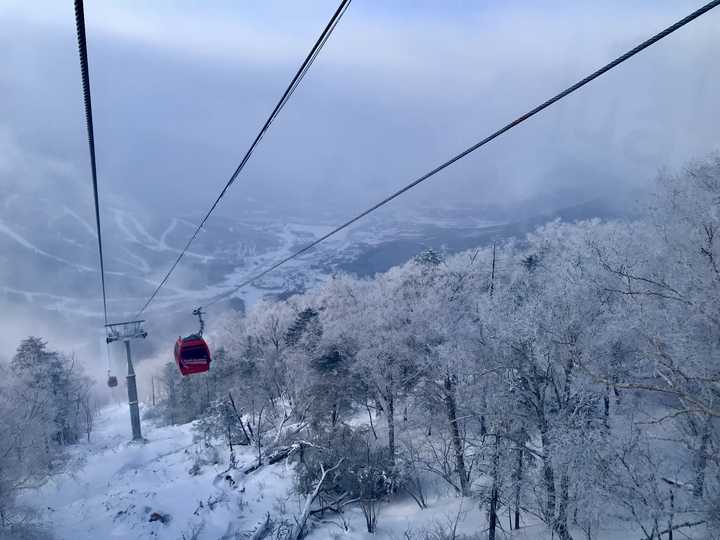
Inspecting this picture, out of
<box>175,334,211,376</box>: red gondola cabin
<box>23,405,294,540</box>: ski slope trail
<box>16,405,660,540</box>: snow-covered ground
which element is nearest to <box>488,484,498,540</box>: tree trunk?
<box>16,405,660,540</box>: snow-covered ground

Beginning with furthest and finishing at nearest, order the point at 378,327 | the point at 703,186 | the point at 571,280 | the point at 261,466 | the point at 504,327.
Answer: the point at 378,327, the point at 261,466, the point at 703,186, the point at 571,280, the point at 504,327

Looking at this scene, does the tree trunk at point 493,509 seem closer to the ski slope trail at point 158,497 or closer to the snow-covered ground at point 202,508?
the snow-covered ground at point 202,508

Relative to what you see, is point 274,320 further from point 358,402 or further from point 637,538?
point 637,538

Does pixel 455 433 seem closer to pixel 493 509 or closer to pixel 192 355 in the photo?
pixel 493 509

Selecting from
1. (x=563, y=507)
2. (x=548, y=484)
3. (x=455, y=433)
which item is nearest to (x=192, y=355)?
(x=455, y=433)

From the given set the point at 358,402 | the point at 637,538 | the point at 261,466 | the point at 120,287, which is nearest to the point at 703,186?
the point at 637,538

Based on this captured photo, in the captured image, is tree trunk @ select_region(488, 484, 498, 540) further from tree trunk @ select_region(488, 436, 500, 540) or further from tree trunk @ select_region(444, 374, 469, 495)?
tree trunk @ select_region(444, 374, 469, 495)

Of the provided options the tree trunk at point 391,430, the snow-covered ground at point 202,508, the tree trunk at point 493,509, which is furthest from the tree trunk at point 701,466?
the tree trunk at point 391,430
